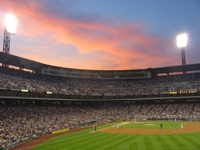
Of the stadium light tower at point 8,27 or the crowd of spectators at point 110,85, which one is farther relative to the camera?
the crowd of spectators at point 110,85

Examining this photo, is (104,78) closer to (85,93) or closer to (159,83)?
(85,93)

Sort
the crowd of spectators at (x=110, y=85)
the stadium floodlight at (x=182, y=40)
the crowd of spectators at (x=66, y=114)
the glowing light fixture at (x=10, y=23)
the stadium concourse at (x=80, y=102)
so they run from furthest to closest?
1. the stadium floodlight at (x=182, y=40)
2. the crowd of spectators at (x=110, y=85)
3. the glowing light fixture at (x=10, y=23)
4. the stadium concourse at (x=80, y=102)
5. the crowd of spectators at (x=66, y=114)

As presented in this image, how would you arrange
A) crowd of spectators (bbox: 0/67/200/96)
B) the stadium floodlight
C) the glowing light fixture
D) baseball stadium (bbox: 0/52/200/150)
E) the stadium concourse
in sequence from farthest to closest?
the stadium floodlight → crowd of spectators (bbox: 0/67/200/96) → the glowing light fixture → the stadium concourse → baseball stadium (bbox: 0/52/200/150)

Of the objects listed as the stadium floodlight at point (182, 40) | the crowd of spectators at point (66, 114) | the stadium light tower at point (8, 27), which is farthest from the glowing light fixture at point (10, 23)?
the stadium floodlight at point (182, 40)

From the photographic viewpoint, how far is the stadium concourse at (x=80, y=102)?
46.3 meters

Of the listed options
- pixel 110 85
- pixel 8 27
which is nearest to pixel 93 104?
pixel 110 85

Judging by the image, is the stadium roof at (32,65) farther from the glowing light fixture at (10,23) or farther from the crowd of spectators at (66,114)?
the crowd of spectators at (66,114)

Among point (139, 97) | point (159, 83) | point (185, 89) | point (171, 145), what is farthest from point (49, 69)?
point (171, 145)

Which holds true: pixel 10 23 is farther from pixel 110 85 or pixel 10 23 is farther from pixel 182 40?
pixel 182 40

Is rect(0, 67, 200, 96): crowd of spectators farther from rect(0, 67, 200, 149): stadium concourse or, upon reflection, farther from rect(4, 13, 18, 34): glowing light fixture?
rect(4, 13, 18, 34): glowing light fixture

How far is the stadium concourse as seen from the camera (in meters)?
46.3

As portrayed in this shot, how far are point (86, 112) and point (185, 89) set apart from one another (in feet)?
125

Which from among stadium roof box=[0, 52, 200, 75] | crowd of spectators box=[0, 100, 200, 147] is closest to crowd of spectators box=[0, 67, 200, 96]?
stadium roof box=[0, 52, 200, 75]

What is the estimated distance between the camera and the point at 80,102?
264 feet
